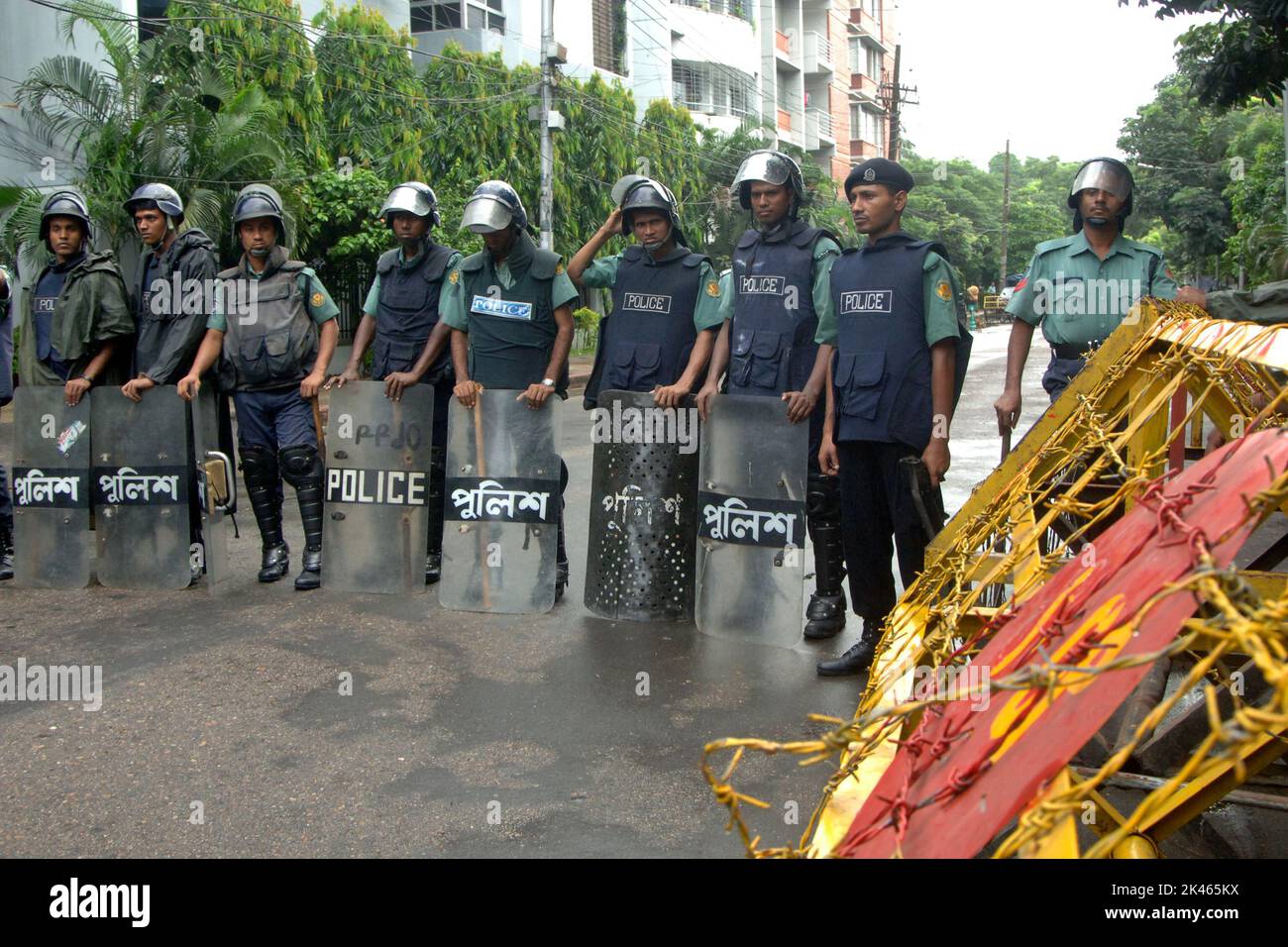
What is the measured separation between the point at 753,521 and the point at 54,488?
148 inches

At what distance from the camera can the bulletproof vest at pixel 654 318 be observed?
5.88 meters

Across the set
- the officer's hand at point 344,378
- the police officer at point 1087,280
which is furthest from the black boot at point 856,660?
the officer's hand at point 344,378

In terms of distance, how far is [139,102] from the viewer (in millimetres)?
14922

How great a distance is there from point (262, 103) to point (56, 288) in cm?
963

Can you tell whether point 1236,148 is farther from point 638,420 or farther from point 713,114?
point 638,420

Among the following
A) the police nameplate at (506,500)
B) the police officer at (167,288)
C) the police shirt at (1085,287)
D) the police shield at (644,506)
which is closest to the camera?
the police shirt at (1085,287)

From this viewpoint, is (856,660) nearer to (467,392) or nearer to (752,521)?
(752,521)

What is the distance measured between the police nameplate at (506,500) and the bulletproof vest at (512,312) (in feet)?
1.90

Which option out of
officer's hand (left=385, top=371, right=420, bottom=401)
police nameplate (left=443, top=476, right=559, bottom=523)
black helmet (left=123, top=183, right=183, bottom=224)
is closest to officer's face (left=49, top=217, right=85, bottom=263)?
black helmet (left=123, top=183, right=183, bottom=224)

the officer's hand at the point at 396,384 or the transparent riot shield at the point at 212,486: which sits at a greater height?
the officer's hand at the point at 396,384

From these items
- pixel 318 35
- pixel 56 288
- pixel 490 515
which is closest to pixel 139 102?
pixel 318 35

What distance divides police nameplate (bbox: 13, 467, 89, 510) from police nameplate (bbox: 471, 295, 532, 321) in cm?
229

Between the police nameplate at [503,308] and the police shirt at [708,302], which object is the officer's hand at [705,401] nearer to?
the police shirt at [708,302]

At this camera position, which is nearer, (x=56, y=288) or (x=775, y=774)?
(x=775, y=774)
